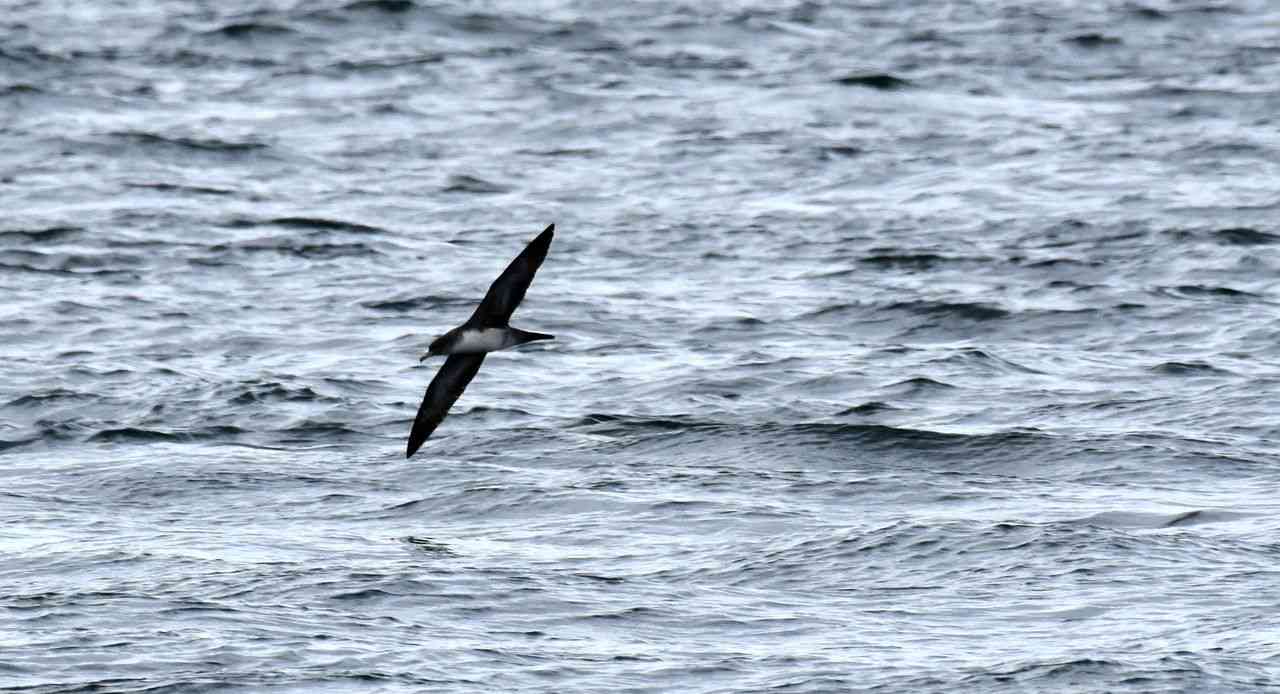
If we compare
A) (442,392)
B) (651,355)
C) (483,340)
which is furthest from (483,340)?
(651,355)

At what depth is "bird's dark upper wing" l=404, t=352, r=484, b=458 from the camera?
14.2 metres

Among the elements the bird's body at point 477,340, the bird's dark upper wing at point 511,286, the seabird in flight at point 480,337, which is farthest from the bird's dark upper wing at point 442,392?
the bird's dark upper wing at point 511,286

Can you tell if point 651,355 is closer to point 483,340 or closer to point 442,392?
point 442,392

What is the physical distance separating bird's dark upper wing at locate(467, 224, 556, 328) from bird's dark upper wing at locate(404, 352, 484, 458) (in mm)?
791

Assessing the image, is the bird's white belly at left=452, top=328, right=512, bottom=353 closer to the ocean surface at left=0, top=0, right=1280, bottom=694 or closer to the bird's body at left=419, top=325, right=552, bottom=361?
the bird's body at left=419, top=325, right=552, bottom=361

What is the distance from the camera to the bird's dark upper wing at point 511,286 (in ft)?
42.3

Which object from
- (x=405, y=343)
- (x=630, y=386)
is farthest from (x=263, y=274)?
(x=630, y=386)

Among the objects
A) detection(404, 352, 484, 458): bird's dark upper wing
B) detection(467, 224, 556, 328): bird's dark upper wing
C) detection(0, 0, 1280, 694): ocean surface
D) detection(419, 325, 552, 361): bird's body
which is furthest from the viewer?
detection(404, 352, 484, 458): bird's dark upper wing

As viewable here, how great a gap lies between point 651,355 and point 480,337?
5.82 metres

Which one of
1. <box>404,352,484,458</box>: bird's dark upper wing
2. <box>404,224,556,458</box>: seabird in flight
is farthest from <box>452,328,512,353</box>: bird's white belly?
<box>404,352,484,458</box>: bird's dark upper wing

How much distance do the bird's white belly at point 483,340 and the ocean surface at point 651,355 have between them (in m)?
1.16

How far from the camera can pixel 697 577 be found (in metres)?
13.2

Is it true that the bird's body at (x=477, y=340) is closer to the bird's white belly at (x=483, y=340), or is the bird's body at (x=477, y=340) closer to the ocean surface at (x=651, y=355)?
the bird's white belly at (x=483, y=340)

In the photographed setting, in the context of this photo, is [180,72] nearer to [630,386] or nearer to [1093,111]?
[1093,111]
